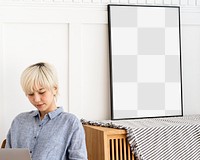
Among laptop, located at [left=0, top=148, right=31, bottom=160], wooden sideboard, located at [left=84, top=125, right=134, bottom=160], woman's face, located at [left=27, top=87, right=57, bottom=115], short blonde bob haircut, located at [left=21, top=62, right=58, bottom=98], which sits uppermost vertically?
short blonde bob haircut, located at [left=21, top=62, right=58, bottom=98]

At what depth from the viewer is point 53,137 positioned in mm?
1920

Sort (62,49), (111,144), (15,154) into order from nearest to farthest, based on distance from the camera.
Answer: (15,154) < (111,144) < (62,49)

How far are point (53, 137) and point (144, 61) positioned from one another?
3.24 ft

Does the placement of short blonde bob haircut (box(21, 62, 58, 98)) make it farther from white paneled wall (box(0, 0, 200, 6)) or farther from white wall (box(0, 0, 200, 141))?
white paneled wall (box(0, 0, 200, 6))

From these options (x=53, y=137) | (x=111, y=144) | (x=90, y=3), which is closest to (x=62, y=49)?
(x=90, y=3)

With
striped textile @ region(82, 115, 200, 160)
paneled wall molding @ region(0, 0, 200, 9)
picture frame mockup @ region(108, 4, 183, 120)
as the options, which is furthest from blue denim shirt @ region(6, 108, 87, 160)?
paneled wall molding @ region(0, 0, 200, 9)

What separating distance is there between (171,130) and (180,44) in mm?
707

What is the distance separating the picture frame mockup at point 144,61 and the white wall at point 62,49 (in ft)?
0.22

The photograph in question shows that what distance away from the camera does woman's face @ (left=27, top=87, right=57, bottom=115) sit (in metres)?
1.92

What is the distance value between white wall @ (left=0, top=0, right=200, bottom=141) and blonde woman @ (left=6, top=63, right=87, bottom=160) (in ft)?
1.88

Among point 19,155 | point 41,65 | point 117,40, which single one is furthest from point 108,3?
point 19,155

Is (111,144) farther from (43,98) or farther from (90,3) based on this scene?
(90,3)

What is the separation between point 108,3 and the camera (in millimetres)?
2654

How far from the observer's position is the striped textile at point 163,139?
7.27 ft
